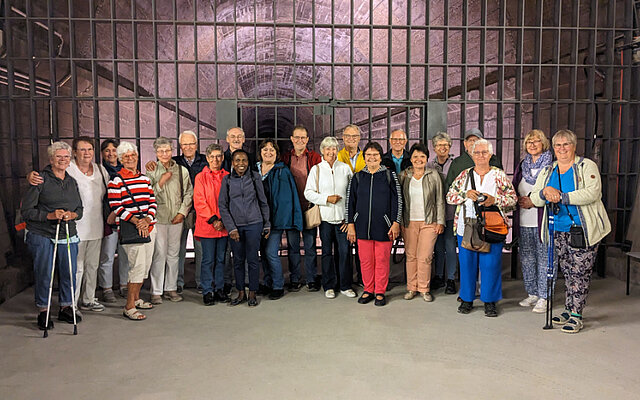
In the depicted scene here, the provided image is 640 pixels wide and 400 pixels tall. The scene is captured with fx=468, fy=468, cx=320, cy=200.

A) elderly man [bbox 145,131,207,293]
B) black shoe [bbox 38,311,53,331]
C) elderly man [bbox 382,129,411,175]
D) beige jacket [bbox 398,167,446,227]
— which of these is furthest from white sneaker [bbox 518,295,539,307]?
black shoe [bbox 38,311,53,331]

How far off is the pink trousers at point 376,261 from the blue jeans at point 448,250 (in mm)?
871

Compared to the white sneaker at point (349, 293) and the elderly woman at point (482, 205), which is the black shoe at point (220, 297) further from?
the elderly woman at point (482, 205)

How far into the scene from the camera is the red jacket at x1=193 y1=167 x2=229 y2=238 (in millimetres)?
5293

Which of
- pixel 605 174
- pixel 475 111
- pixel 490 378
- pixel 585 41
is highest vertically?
pixel 585 41

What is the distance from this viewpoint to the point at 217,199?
17.6 ft

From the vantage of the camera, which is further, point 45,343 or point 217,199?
point 217,199

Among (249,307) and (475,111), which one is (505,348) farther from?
(475,111)

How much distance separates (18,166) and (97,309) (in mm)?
2454

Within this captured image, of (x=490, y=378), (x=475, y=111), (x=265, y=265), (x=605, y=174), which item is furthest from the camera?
(x=475, y=111)

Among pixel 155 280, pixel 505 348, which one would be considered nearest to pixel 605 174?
pixel 505 348

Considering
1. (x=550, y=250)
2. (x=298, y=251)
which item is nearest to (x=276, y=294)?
(x=298, y=251)

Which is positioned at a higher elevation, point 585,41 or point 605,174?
point 585,41

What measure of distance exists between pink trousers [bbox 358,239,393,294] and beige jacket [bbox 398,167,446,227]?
45cm

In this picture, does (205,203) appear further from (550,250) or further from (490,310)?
(550,250)
